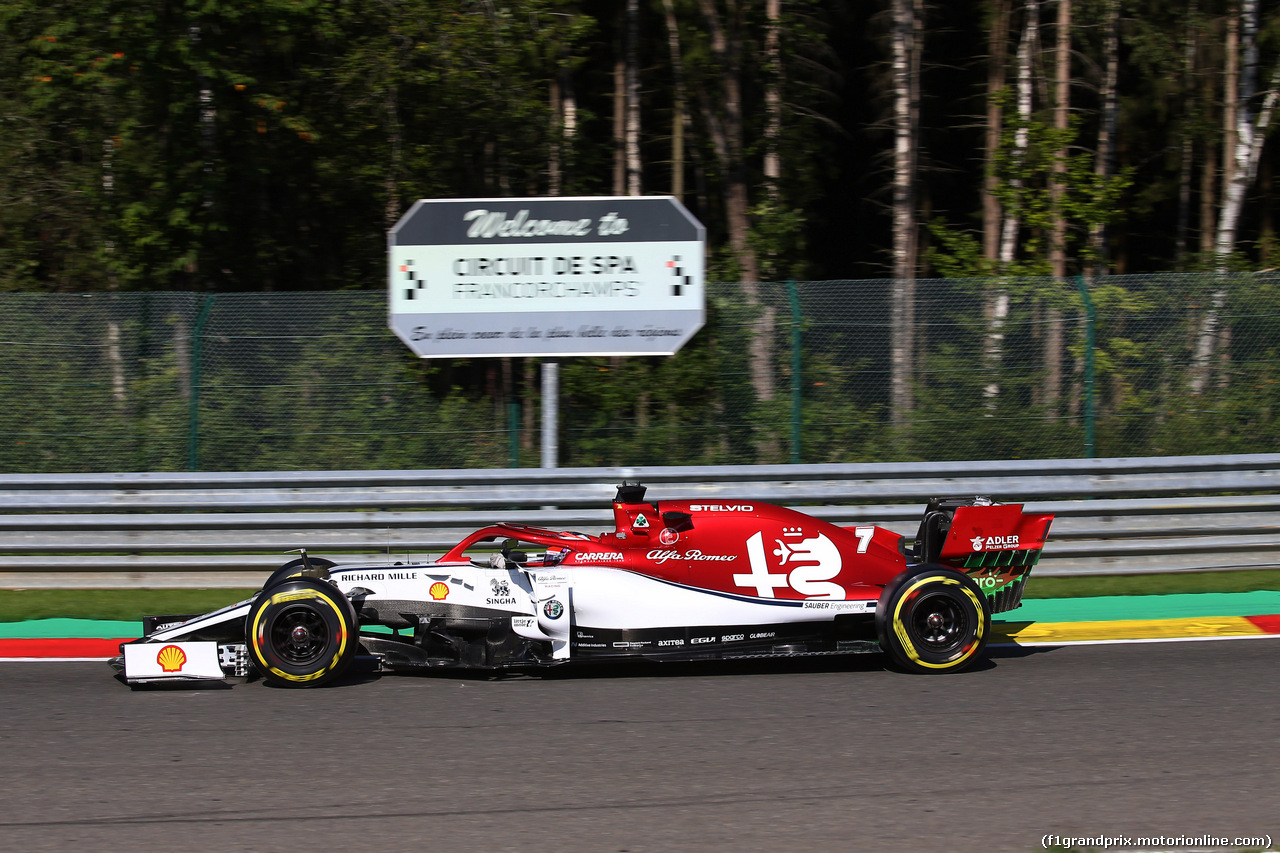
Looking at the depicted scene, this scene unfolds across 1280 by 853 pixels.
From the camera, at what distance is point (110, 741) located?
572 centimetres

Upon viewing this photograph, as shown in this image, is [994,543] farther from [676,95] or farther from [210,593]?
[676,95]

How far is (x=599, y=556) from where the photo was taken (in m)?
6.87

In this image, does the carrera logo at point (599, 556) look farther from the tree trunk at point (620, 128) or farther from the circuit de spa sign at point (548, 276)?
the tree trunk at point (620, 128)

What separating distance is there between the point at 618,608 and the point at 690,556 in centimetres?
52

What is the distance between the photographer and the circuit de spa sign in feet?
33.2

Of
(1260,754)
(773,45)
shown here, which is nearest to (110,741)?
(1260,754)

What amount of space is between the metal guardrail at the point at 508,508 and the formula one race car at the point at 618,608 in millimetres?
2216

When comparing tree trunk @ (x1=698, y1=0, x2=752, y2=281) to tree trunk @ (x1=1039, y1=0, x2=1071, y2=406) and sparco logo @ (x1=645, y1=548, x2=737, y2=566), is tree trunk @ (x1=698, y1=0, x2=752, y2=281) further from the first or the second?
sparco logo @ (x1=645, y1=548, x2=737, y2=566)

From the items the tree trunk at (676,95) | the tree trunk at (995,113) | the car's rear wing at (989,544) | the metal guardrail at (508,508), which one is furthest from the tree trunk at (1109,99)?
the car's rear wing at (989,544)

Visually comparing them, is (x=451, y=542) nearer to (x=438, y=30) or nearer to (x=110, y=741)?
→ (x=110, y=741)

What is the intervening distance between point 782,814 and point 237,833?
81.6 inches

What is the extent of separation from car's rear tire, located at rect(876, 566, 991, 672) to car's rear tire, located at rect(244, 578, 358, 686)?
300 cm

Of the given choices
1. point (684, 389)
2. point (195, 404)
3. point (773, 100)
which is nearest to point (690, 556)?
point (684, 389)

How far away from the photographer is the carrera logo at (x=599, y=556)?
686 centimetres
